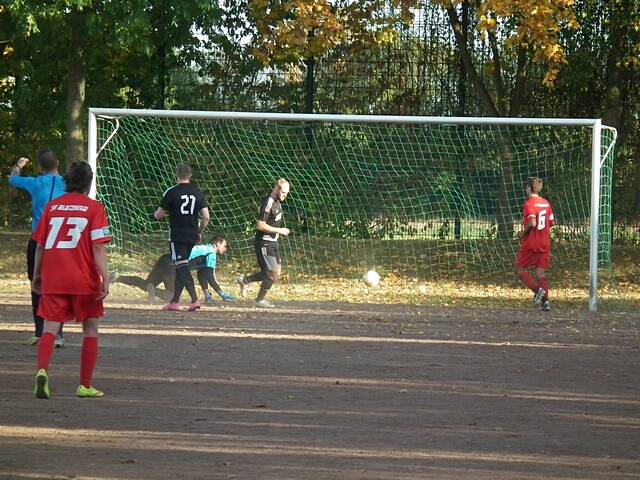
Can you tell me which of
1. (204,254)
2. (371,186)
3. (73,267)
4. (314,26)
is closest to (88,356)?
(73,267)

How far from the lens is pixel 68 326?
43.8 feet

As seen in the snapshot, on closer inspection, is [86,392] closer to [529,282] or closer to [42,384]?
[42,384]

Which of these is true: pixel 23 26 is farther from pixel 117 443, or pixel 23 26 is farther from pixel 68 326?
pixel 117 443

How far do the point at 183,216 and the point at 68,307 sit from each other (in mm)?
6064

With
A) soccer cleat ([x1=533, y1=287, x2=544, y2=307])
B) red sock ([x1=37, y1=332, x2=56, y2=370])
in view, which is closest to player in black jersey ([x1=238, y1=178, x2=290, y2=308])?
soccer cleat ([x1=533, y1=287, x2=544, y2=307])

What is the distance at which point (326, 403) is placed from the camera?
29.0 ft

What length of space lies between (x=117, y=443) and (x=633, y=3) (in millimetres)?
17001

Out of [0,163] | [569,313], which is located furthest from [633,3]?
[0,163]

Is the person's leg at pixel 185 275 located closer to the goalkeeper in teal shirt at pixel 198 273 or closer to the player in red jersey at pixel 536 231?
the goalkeeper in teal shirt at pixel 198 273

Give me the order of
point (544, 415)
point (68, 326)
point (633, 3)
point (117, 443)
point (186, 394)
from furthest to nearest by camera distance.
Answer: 1. point (633, 3)
2. point (68, 326)
3. point (186, 394)
4. point (544, 415)
5. point (117, 443)

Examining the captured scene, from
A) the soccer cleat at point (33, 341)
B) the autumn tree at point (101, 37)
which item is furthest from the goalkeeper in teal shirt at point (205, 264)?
the autumn tree at point (101, 37)

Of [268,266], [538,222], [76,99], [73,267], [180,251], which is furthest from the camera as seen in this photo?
[76,99]

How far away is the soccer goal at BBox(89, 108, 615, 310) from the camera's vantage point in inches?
792

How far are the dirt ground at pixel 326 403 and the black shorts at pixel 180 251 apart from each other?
854 millimetres
